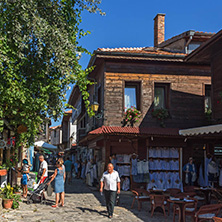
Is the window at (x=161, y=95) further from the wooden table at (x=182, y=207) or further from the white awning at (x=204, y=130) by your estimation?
the wooden table at (x=182, y=207)

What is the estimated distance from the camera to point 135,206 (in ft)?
38.0

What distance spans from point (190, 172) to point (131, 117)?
3807mm

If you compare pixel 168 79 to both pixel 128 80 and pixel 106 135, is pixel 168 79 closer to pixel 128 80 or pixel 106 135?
pixel 128 80

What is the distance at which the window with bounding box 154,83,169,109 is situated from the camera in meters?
16.5

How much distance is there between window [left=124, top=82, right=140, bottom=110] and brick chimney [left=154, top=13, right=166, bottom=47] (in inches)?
234

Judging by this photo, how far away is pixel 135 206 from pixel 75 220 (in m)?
3.29

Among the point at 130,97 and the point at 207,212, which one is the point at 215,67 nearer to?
the point at 130,97

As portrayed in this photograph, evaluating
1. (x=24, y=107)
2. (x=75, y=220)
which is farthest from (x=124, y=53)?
(x=75, y=220)

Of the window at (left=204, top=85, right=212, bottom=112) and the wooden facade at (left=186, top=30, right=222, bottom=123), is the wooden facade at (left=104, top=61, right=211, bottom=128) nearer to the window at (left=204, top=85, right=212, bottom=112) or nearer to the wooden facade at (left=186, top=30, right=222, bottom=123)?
the window at (left=204, top=85, right=212, bottom=112)

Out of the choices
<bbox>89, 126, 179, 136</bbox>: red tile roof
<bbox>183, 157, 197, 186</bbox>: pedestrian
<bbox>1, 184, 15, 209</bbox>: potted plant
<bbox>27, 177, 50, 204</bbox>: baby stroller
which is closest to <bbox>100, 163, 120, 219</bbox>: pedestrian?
<bbox>27, 177, 50, 204</bbox>: baby stroller

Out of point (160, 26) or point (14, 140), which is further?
point (160, 26)

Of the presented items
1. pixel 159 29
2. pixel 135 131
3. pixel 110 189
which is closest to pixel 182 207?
pixel 110 189

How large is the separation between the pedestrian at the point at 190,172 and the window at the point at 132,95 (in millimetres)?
3712

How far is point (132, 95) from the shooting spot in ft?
53.5
